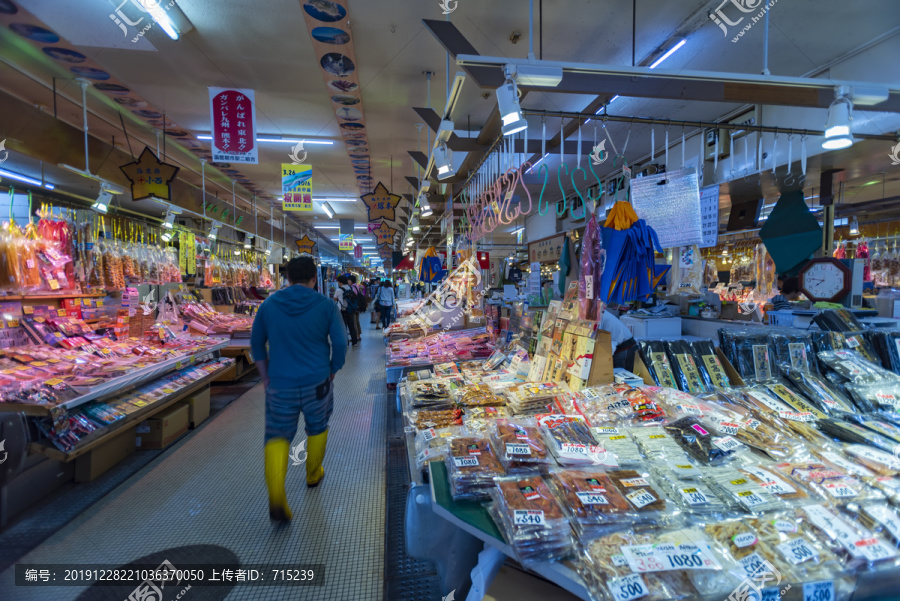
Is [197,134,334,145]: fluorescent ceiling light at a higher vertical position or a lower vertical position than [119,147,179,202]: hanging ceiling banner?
higher

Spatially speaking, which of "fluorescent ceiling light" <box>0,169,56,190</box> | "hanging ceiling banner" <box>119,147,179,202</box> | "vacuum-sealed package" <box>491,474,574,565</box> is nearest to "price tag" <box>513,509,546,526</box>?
"vacuum-sealed package" <box>491,474,574,565</box>

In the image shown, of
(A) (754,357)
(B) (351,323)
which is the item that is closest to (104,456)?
(A) (754,357)

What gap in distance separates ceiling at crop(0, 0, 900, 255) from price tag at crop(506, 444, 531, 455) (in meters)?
2.66

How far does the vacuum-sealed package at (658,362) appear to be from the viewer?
246cm

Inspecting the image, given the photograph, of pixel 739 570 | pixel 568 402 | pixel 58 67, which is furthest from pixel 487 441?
pixel 58 67

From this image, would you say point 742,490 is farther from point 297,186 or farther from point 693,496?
point 297,186

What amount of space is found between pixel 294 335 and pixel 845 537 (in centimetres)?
299

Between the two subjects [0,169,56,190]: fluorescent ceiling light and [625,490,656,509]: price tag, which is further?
[0,169,56,190]: fluorescent ceiling light

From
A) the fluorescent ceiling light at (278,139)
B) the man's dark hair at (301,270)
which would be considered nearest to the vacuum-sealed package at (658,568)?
the man's dark hair at (301,270)

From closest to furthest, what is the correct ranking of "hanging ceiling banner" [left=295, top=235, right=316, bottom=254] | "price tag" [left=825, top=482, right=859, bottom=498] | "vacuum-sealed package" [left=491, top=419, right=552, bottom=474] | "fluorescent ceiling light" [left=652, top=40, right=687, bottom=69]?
1. "price tag" [left=825, top=482, right=859, bottom=498]
2. "vacuum-sealed package" [left=491, top=419, right=552, bottom=474]
3. "fluorescent ceiling light" [left=652, top=40, right=687, bottom=69]
4. "hanging ceiling banner" [left=295, top=235, right=316, bottom=254]

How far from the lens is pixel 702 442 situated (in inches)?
68.5

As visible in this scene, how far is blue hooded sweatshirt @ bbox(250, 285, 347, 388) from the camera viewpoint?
9.34ft

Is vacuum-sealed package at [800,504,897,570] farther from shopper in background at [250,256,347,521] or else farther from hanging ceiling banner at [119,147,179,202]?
hanging ceiling banner at [119,147,179,202]

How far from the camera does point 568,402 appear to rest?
228 centimetres
